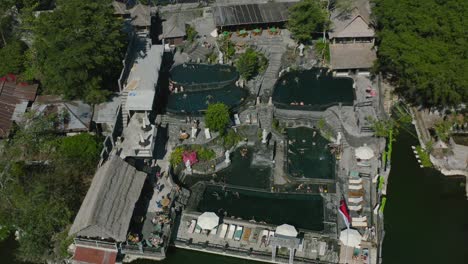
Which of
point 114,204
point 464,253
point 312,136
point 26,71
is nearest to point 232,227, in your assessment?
point 114,204

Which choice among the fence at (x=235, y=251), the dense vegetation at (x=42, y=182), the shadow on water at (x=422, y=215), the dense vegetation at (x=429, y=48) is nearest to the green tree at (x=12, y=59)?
the dense vegetation at (x=42, y=182)

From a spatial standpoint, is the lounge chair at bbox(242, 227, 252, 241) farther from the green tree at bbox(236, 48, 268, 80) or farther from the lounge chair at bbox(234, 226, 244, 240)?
the green tree at bbox(236, 48, 268, 80)

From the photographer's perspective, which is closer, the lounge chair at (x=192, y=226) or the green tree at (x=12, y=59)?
the lounge chair at (x=192, y=226)

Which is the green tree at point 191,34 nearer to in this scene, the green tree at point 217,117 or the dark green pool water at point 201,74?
the dark green pool water at point 201,74

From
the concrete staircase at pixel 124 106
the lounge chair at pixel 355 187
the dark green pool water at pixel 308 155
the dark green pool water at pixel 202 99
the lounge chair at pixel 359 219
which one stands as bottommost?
the lounge chair at pixel 359 219

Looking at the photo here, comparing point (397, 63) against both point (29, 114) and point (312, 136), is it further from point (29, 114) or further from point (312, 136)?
point (29, 114)

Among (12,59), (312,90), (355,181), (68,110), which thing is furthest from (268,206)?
(12,59)
